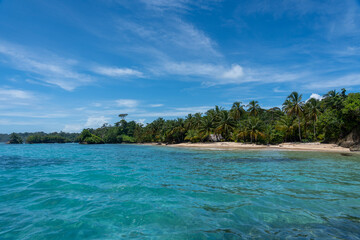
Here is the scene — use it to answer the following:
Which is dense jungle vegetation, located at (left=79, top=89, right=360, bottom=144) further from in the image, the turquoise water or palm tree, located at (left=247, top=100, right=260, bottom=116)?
the turquoise water

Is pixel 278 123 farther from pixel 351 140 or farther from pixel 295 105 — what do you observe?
pixel 351 140

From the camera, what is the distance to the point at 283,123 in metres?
53.3

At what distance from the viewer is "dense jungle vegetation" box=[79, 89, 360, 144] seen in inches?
1387

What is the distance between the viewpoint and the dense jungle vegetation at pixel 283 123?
35219mm

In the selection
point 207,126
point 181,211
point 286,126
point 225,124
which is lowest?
point 181,211

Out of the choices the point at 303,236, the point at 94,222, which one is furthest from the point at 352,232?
the point at 94,222

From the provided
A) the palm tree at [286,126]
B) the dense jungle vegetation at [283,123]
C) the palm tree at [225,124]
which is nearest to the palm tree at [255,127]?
the dense jungle vegetation at [283,123]

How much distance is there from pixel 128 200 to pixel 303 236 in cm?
579

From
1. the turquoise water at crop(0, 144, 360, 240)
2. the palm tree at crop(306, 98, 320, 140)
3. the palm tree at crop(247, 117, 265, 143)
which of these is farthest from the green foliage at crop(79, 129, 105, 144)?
the turquoise water at crop(0, 144, 360, 240)

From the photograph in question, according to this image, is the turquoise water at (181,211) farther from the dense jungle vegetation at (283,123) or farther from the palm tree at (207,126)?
the palm tree at (207,126)

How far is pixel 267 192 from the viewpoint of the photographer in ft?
28.0

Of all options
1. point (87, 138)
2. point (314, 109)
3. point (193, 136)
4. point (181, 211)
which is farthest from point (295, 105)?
point (87, 138)

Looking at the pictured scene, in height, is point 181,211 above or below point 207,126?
below

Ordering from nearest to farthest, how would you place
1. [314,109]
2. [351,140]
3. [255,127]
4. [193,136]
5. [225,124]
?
[351,140], [314,109], [255,127], [225,124], [193,136]
